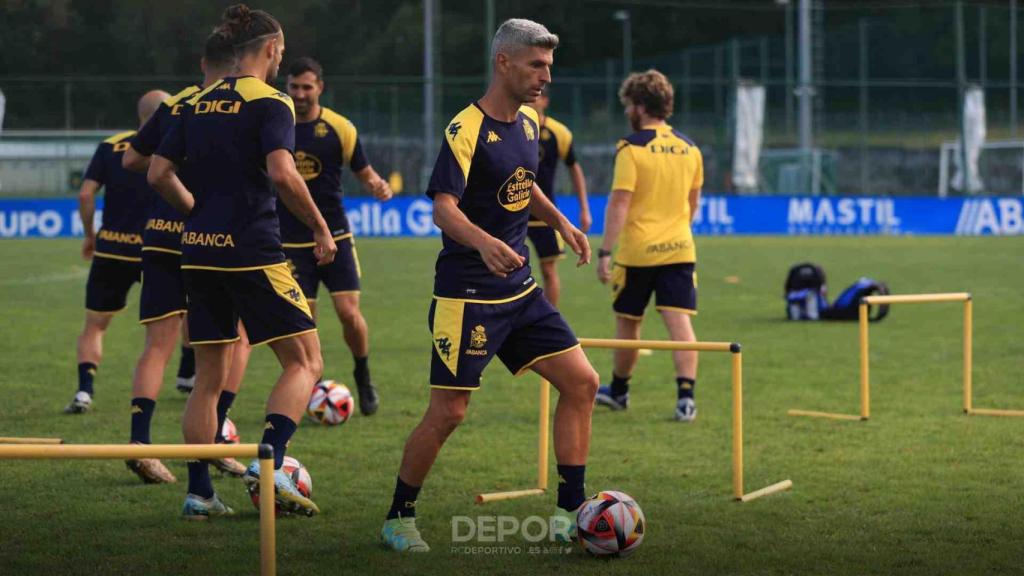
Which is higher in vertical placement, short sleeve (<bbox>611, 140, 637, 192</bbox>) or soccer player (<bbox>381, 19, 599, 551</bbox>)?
short sleeve (<bbox>611, 140, 637, 192</bbox>)

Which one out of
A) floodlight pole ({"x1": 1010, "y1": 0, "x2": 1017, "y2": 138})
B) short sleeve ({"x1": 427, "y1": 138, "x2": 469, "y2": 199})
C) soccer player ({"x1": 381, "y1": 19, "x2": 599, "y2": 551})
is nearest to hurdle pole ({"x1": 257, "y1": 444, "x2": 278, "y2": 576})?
soccer player ({"x1": 381, "y1": 19, "x2": 599, "y2": 551})

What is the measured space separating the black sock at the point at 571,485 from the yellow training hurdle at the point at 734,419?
0.70m

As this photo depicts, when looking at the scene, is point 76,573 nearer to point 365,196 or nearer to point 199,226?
point 199,226

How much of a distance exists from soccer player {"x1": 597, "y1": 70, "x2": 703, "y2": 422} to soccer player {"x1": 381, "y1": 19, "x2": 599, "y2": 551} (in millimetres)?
3357

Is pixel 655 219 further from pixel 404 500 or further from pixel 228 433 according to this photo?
pixel 404 500

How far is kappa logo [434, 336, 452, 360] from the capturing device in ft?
19.7

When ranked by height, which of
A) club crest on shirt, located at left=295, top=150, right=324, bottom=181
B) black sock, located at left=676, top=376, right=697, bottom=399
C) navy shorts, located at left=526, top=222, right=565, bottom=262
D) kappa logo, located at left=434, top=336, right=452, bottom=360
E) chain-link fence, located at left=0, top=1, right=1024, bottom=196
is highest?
chain-link fence, located at left=0, top=1, right=1024, bottom=196

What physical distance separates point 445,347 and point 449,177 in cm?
72

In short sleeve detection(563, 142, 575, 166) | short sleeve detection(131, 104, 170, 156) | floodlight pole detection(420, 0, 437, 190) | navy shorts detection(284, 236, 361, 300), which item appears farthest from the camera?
floodlight pole detection(420, 0, 437, 190)

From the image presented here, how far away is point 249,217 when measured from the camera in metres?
6.43

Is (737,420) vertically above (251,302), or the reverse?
(251,302)

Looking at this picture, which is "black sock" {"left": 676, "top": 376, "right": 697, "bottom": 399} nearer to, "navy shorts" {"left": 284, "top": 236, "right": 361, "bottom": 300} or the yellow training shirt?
the yellow training shirt

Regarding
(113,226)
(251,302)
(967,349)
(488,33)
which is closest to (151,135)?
(251,302)

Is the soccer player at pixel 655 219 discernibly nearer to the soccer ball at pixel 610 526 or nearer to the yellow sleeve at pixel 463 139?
the soccer ball at pixel 610 526
